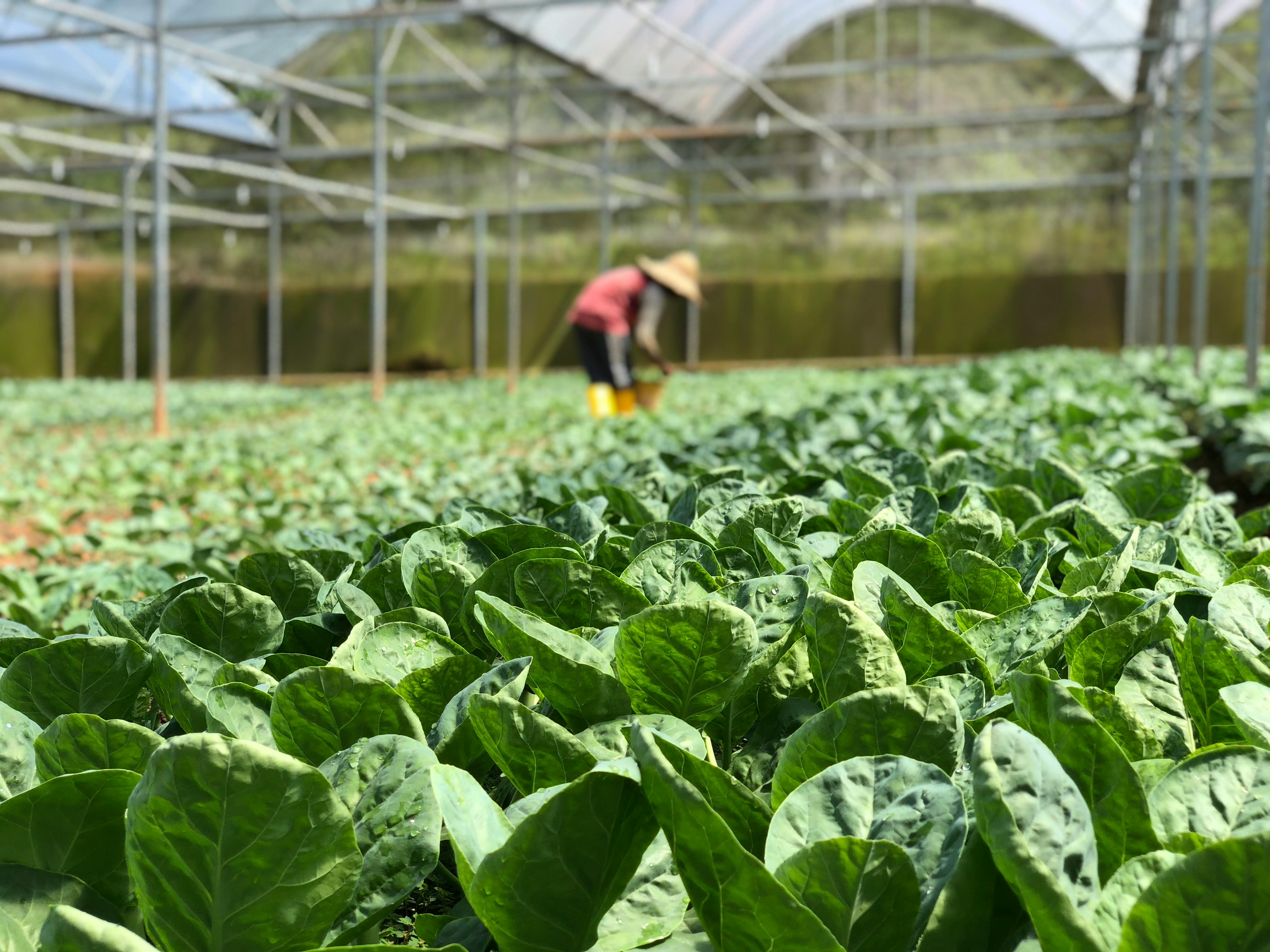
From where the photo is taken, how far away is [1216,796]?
0.93 metres

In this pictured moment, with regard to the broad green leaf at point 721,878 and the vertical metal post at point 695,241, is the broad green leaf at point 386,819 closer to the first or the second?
the broad green leaf at point 721,878

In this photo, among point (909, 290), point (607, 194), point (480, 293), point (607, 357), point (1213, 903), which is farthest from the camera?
point (480, 293)

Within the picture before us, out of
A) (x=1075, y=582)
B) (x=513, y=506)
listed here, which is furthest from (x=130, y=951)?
(x=513, y=506)

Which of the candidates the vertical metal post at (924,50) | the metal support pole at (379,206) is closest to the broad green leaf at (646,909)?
the metal support pole at (379,206)

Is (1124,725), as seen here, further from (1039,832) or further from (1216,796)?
(1039,832)

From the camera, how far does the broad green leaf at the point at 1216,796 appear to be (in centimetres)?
91

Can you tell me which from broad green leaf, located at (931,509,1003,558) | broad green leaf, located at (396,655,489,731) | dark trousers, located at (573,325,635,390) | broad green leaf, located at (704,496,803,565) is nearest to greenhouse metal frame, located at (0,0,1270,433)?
dark trousers, located at (573,325,635,390)

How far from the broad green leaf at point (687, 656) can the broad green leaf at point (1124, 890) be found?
0.41m

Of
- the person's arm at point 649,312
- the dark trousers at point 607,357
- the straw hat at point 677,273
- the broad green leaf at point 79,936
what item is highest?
the straw hat at point 677,273

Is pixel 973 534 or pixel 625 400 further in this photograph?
pixel 625 400

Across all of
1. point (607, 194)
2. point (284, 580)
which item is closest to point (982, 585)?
point (284, 580)

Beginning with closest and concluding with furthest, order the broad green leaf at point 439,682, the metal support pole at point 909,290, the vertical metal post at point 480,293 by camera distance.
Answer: the broad green leaf at point 439,682
the metal support pole at point 909,290
the vertical metal post at point 480,293

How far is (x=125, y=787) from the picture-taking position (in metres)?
0.93

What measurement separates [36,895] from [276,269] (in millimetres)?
24307
